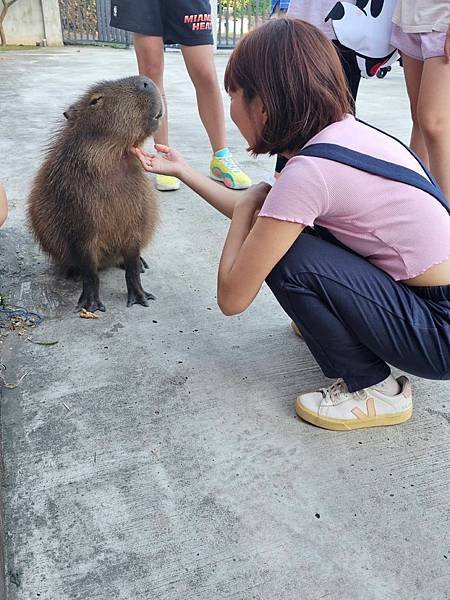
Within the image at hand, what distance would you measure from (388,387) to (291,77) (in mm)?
962

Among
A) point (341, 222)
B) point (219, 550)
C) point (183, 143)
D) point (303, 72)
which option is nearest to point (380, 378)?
point (341, 222)

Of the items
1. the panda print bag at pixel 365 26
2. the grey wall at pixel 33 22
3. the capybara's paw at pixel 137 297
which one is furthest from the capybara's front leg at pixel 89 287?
the grey wall at pixel 33 22

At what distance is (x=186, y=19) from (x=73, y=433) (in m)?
2.37

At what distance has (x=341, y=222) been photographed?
1.67 meters

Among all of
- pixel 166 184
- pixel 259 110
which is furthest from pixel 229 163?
pixel 259 110

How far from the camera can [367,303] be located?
1.70m

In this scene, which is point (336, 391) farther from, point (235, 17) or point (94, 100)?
point (235, 17)

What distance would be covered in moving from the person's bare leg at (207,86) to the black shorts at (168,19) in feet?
0.21

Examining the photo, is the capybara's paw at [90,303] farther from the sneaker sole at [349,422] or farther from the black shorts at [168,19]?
the black shorts at [168,19]

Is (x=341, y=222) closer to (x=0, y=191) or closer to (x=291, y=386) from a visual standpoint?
(x=291, y=386)

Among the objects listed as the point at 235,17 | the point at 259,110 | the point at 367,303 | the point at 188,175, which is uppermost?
the point at 259,110

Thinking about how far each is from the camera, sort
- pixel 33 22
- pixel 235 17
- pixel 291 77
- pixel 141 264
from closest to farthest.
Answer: pixel 291 77, pixel 141 264, pixel 33 22, pixel 235 17

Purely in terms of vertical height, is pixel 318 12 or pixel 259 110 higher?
pixel 318 12

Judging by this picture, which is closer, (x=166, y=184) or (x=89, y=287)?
(x=89, y=287)
